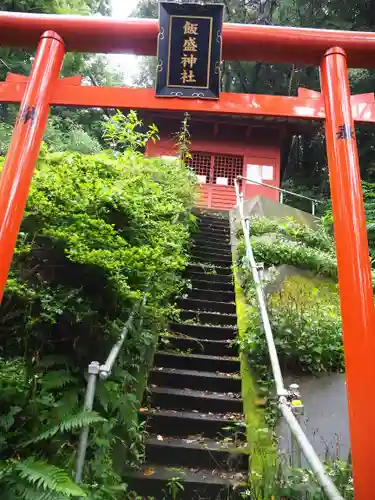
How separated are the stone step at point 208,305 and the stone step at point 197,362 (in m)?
1.25

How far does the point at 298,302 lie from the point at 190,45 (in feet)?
11.9

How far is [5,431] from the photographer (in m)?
2.47

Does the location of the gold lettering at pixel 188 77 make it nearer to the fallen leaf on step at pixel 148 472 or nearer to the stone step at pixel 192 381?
the stone step at pixel 192 381

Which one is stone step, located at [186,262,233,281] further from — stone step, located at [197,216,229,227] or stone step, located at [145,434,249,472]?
stone step, located at [145,434,249,472]

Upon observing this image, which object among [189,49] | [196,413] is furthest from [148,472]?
[189,49]

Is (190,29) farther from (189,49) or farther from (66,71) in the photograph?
(66,71)

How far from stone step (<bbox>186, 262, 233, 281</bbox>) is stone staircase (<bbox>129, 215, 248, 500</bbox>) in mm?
876

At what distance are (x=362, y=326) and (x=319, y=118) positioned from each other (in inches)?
72.7

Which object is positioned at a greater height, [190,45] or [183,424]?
[190,45]

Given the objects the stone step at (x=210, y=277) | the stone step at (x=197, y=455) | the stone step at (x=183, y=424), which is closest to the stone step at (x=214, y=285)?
the stone step at (x=210, y=277)

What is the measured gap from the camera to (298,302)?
231 inches

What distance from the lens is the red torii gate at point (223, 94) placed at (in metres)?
3.13

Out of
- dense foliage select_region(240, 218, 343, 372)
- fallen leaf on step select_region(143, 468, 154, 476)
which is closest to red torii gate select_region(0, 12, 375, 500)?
dense foliage select_region(240, 218, 343, 372)

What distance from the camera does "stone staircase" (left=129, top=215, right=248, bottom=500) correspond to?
11.1 feet
